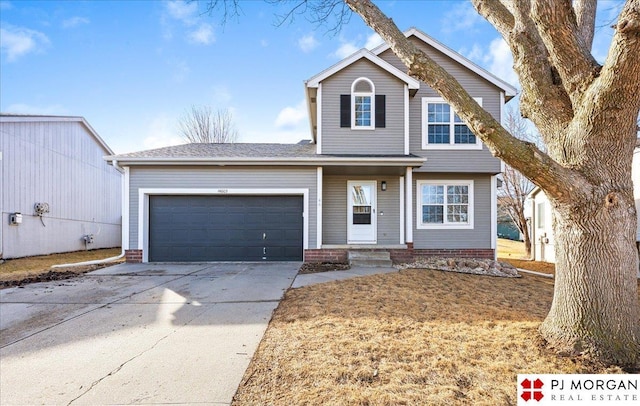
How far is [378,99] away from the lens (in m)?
10.3

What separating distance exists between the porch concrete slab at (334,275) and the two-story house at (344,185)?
1343mm

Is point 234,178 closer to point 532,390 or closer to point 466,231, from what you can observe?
point 466,231

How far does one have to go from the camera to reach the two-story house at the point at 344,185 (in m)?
9.80

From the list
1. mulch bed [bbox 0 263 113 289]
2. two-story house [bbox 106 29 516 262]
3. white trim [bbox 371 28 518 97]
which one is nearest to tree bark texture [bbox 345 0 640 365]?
two-story house [bbox 106 29 516 262]

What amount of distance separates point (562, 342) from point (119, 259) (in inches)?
472

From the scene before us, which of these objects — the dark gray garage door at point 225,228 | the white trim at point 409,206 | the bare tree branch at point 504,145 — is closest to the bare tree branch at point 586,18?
the bare tree branch at point 504,145

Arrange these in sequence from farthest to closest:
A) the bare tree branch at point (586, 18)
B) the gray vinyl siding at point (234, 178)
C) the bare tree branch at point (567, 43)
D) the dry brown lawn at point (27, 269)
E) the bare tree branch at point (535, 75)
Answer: the gray vinyl siding at point (234, 178), the dry brown lawn at point (27, 269), the bare tree branch at point (586, 18), the bare tree branch at point (535, 75), the bare tree branch at point (567, 43)

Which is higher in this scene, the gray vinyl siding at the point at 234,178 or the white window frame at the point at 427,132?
the white window frame at the point at 427,132

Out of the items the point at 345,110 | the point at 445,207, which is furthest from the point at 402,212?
the point at 345,110

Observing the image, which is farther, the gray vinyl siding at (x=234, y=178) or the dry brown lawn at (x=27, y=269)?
the gray vinyl siding at (x=234, y=178)

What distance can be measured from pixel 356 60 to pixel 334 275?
22.1 feet

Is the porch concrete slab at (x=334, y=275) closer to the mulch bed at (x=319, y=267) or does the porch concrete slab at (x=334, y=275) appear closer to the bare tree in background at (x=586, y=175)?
the mulch bed at (x=319, y=267)

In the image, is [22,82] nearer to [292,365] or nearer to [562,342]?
[292,365]

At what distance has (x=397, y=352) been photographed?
338 cm
